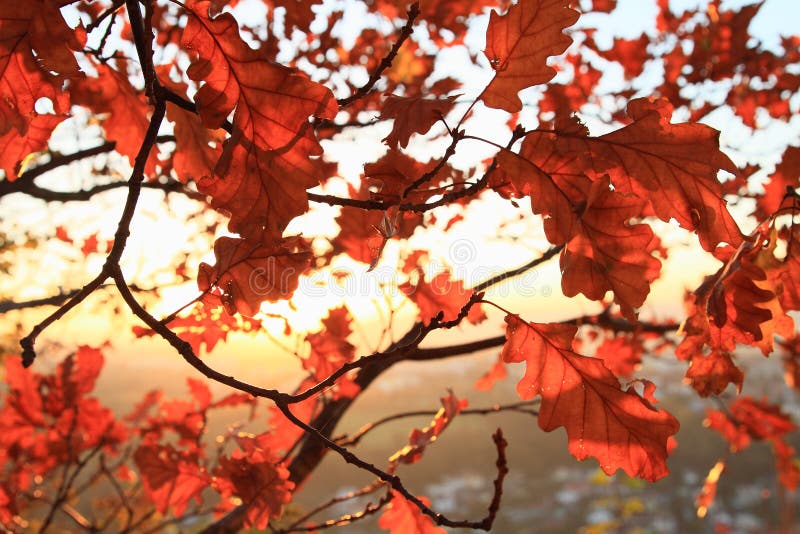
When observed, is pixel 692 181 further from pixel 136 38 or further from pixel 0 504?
pixel 0 504

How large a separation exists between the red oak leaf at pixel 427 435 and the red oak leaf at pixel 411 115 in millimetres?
923

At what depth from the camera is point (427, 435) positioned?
63.6 inches

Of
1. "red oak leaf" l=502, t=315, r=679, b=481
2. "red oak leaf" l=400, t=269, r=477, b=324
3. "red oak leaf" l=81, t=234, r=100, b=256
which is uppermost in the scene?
"red oak leaf" l=81, t=234, r=100, b=256

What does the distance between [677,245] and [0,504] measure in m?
3.32

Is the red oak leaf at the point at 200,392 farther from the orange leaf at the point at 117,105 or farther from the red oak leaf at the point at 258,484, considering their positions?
the orange leaf at the point at 117,105

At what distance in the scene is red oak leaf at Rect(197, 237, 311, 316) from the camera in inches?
41.6

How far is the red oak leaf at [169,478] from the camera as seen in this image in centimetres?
182

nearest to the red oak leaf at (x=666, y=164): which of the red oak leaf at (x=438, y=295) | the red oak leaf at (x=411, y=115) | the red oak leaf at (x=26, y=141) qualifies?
the red oak leaf at (x=411, y=115)

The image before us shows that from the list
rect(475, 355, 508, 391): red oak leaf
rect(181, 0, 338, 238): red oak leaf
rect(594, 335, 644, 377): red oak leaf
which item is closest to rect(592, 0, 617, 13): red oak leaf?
rect(594, 335, 644, 377): red oak leaf

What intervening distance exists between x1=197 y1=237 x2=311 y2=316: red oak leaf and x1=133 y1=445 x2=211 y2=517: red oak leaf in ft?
3.19

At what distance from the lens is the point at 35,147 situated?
1260 mm

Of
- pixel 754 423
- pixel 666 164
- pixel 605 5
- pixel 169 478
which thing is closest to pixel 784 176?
pixel 666 164

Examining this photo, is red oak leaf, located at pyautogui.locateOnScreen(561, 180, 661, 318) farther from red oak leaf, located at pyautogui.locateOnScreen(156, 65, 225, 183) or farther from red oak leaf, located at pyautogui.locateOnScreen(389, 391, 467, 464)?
red oak leaf, located at pyautogui.locateOnScreen(156, 65, 225, 183)

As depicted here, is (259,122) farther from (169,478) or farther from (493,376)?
(493,376)
